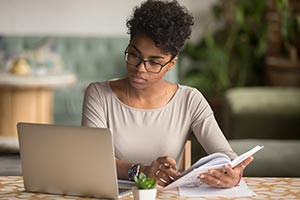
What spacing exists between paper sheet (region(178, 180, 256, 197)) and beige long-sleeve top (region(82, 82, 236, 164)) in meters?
0.33

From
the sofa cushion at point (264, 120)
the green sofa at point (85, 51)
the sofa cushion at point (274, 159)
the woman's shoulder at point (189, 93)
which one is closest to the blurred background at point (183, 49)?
the green sofa at point (85, 51)

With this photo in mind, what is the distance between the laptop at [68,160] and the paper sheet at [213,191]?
0.64 feet

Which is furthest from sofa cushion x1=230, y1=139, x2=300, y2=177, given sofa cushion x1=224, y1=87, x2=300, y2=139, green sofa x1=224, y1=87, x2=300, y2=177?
sofa cushion x1=224, y1=87, x2=300, y2=139

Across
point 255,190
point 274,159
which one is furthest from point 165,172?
point 274,159

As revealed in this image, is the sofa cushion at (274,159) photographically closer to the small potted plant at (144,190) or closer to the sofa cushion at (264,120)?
the sofa cushion at (264,120)

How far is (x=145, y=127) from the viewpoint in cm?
292

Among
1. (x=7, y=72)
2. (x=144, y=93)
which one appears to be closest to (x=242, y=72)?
(x=7, y=72)

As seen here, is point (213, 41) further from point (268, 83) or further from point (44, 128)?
point (44, 128)

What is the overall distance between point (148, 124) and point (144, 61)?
0.30 metres

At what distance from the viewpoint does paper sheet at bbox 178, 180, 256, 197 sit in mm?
2480

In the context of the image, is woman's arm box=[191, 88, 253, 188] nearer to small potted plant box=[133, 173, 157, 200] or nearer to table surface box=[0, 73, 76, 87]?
small potted plant box=[133, 173, 157, 200]

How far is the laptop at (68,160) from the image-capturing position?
7.66ft

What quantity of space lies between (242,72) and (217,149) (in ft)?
18.8

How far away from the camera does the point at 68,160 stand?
7.86 ft
